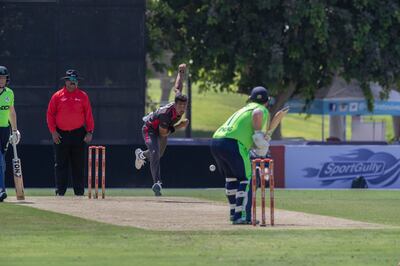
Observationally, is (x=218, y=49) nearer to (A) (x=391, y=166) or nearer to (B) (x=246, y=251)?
(A) (x=391, y=166)

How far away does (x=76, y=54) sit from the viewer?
90.8ft

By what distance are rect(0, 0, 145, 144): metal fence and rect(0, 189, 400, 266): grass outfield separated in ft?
31.5

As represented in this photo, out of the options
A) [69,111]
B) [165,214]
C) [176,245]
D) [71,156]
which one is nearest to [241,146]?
[165,214]

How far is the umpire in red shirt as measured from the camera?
22422 millimetres

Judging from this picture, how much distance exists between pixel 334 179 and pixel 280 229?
16.1 m

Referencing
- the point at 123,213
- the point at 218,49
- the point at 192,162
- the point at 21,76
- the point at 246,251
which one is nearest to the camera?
the point at 246,251

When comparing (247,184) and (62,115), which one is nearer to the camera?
(247,184)

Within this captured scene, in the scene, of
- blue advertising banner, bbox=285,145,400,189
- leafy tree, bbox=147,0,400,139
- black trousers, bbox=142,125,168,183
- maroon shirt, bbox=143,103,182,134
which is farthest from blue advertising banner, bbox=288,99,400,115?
maroon shirt, bbox=143,103,182,134

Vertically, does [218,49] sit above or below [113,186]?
above

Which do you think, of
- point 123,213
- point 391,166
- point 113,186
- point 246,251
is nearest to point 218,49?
point 391,166

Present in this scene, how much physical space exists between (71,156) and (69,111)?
82 cm

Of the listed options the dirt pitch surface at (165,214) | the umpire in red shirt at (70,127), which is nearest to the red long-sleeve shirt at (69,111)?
the umpire in red shirt at (70,127)

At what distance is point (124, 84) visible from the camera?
27969mm

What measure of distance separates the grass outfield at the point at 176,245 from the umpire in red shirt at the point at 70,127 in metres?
4.34
